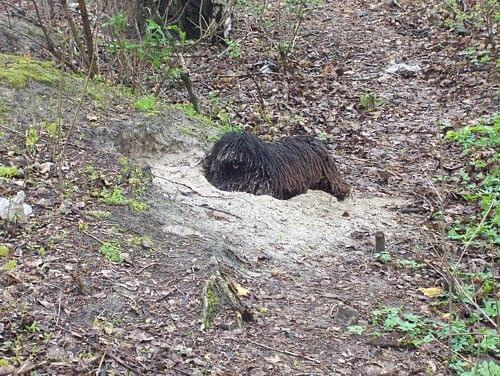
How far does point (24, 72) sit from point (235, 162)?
2.23m

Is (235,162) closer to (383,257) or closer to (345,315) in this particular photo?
(383,257)

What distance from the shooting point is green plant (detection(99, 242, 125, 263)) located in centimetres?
368

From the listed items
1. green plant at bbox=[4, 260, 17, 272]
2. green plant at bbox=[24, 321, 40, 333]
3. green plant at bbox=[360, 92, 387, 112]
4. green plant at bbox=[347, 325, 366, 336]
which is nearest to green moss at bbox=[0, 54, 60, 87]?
green plant at bbox=[4, 260, 17, 272]

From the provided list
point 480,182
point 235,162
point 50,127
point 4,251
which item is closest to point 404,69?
point 480,182

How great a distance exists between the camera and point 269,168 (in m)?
5.83

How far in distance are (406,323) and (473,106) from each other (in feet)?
17.3

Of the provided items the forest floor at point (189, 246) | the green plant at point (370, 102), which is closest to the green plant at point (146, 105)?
the forest floor at point (189, 246)

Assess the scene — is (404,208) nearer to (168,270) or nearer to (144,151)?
(144,151)

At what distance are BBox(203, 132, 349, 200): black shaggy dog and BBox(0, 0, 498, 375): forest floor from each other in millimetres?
179

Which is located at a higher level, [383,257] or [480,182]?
[480,182]

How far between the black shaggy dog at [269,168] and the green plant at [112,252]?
198cm

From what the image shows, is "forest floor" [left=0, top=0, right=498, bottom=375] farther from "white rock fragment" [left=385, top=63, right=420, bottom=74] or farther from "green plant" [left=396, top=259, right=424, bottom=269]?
"white rock fragment" [left=385, top=63, right=420, bottom=74]

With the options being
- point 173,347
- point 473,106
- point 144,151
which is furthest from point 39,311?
point 473,106

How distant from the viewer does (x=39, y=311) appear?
303 cm
